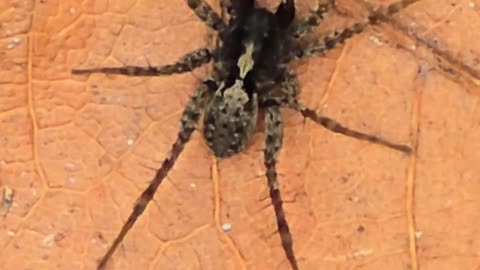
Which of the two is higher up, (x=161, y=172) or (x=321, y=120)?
(x=321, y=120)

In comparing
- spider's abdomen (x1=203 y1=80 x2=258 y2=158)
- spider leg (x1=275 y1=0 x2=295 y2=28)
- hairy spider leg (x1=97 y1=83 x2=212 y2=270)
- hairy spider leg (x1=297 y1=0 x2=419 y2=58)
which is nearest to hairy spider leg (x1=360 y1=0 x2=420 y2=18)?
hairy spider leg (x1=297 y1=0 x2=419 y2=58)

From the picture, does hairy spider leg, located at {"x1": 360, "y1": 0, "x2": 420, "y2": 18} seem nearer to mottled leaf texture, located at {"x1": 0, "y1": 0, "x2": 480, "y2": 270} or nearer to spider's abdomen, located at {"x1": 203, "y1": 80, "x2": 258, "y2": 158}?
mottled leaf texture, located at {"x1": 0, "y1": 0, "x2": 480, "y2": 270}

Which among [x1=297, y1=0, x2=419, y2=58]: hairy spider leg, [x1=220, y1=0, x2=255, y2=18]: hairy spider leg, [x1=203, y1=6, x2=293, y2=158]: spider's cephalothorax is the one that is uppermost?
[x1=297, y1=0, x2=419, y2=58]: hairy spider leg

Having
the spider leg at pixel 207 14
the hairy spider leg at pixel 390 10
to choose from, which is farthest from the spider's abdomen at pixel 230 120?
the hairy spider leg at pixel 390 10

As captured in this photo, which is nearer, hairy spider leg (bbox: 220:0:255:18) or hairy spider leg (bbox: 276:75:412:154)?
hairy spider leg (bbox: 276:75:412:154)

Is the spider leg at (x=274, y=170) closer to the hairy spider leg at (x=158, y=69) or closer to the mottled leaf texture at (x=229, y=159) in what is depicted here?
the mottled leaf texture at (x=229, y=159)

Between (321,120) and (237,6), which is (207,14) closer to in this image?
(237,6)

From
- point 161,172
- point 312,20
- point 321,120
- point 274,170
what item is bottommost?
point 161,172

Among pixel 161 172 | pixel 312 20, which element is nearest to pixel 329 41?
pixel 312 20
